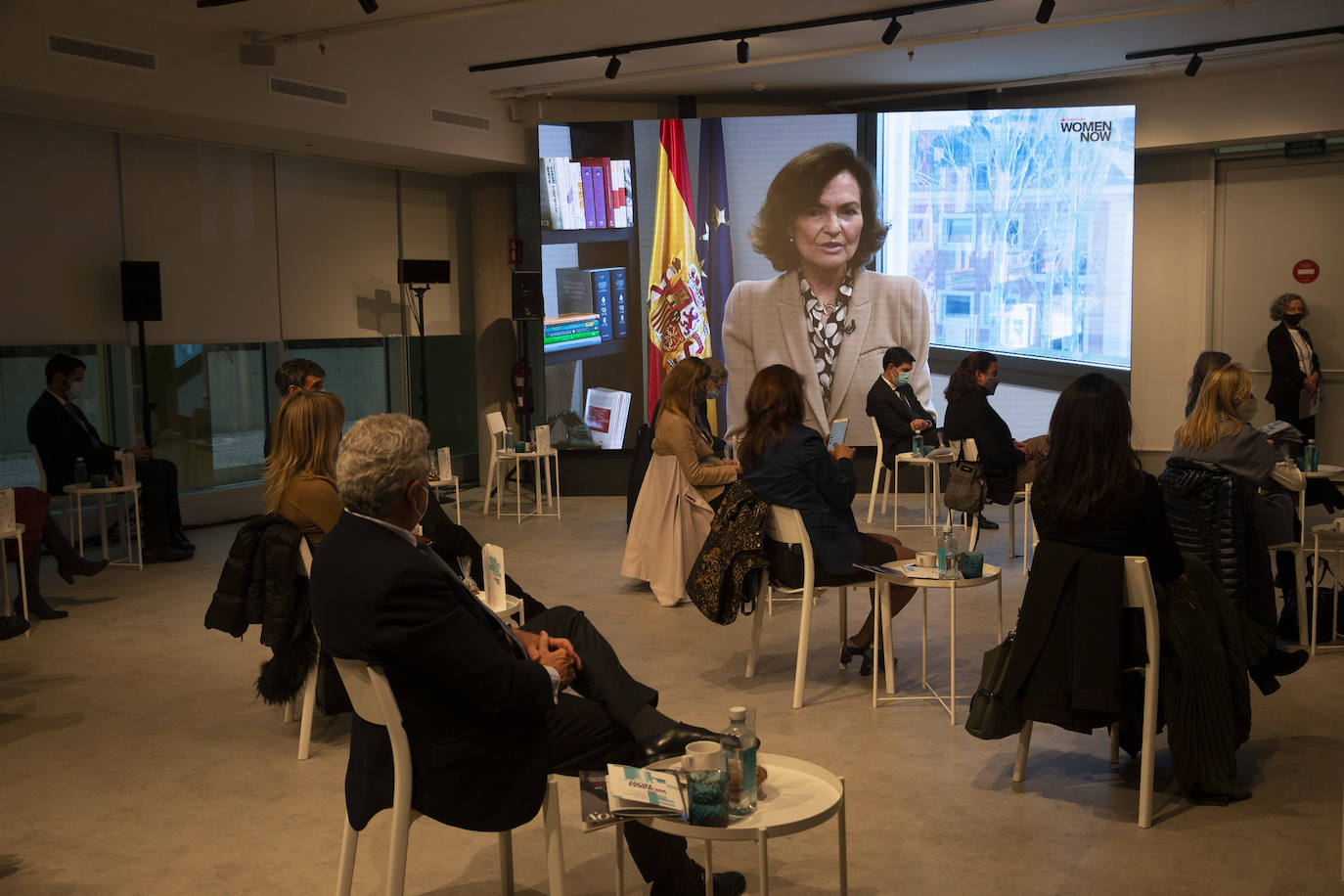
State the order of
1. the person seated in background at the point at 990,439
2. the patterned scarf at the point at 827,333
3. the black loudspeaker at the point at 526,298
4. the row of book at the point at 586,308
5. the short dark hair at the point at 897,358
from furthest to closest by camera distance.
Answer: the black loudspeaker at the point at 526,298 < the row of book at the point at 586,308 < the patterned scarf at the point at 827,333 < the short dark hair at the point at 897,358 < the person seated in background at the point at 990,439

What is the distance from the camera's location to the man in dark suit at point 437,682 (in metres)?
2.47

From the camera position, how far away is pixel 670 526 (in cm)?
665

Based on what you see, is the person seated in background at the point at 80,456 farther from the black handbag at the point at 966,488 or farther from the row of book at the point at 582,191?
the black handbag at the point at 966,488

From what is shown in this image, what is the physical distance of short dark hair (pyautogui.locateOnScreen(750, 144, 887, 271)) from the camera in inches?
417

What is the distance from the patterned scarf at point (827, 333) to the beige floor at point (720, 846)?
15.6 feet

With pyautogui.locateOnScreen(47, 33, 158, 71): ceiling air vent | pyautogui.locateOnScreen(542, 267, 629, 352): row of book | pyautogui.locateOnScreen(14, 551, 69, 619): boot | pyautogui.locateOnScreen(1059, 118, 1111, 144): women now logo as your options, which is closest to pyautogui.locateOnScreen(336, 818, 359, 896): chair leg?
pyautogui.locateOnScreen(14, 551, 69, 619): boot

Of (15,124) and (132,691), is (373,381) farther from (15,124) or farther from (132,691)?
(132,691)

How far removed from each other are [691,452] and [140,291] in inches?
193

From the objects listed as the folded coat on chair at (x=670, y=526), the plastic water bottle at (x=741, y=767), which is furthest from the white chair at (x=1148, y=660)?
the folded coat on chair at (x=670, y=526)

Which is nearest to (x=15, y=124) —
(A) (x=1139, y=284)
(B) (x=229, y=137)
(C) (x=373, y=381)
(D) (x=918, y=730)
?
(B) (x=229, y=137)

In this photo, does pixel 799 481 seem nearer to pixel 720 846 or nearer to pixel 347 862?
pixel 720 846

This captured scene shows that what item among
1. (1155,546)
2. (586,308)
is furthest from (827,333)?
(1155,546)

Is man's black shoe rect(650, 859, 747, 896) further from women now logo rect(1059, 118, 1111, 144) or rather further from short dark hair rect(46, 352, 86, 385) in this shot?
women now logo rect(1059, 118, 1111, 144)

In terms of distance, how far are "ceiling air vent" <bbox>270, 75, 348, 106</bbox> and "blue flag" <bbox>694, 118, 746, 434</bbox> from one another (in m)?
3.33
